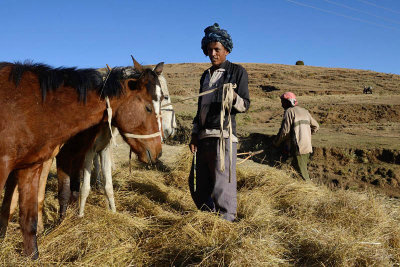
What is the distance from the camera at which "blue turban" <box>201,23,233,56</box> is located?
10.1ft

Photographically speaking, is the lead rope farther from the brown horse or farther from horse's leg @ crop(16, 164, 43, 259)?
horse's leg @ crop(16, 164, 43, 259)

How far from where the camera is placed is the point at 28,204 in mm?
2762

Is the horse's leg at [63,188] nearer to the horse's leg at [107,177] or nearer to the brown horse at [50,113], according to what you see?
the horse's leg at [107,177]

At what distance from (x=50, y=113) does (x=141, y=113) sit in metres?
0.74

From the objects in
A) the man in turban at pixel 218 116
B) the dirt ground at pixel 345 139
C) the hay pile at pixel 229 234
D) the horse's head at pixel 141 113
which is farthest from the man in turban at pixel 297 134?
the horse's head at pixel 141 113

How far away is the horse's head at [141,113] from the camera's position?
291 centimetres

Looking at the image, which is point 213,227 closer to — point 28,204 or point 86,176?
point 28,204

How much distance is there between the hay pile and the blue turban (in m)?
1.60

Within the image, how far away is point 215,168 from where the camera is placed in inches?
124

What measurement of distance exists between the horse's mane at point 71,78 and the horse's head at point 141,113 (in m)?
0.11

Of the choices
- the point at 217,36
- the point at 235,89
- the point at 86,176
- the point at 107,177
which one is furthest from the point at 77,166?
the point at 217,36

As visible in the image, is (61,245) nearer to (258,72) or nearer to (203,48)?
(203,48)

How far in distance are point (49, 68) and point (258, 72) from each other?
3599cm

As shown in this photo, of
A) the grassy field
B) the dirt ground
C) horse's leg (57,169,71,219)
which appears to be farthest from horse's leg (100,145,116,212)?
the dirt ground
